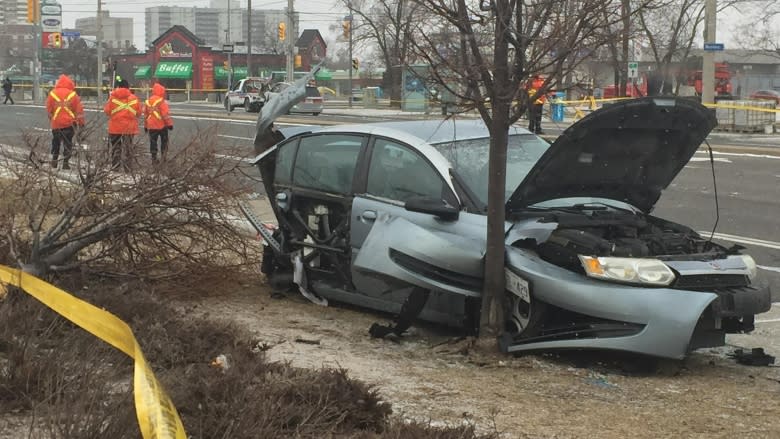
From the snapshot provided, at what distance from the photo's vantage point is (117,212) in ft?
21.9

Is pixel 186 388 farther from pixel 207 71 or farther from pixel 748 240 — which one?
pixel 207 71

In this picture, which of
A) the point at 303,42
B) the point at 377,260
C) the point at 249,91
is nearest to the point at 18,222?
the point at 377,260

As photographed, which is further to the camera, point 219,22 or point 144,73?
point 219,22

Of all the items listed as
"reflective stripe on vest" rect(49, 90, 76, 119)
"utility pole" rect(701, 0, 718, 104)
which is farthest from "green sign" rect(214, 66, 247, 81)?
"reflective stripe on vest" rect(49, 90, 76, 119)

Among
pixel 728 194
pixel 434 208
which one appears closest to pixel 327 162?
pixel 434 208

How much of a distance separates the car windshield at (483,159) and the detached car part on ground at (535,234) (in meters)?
0.01

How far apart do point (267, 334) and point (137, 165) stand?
173cm

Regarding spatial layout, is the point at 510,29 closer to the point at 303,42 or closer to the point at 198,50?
the point at 198,50

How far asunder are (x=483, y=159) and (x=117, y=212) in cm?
255

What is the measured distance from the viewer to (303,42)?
97438mm

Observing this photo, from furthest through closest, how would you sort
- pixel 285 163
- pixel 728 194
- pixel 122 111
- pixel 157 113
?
pixel 157 113 → pixel 122 111 → pixel 728 194 → pixel 285 163

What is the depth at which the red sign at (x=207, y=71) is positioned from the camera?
7912 centimetres

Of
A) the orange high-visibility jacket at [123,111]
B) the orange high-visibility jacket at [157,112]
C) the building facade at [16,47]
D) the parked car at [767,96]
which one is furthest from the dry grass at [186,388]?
the building facade at [16,47]

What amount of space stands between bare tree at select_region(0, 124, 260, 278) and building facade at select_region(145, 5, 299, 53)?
84187 millimetres
